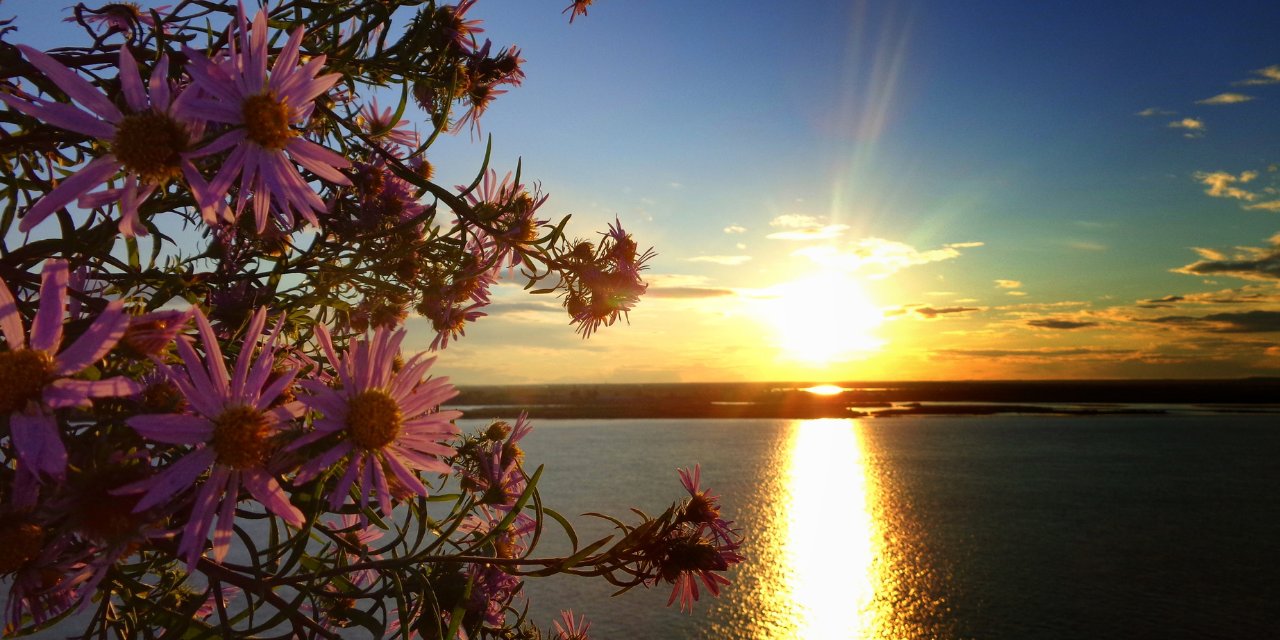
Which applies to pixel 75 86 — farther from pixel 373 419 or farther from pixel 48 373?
pixel 373 419

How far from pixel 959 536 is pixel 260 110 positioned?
8269mm

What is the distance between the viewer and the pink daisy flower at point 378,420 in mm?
612

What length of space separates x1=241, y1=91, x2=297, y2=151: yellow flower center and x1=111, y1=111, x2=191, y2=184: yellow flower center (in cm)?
5

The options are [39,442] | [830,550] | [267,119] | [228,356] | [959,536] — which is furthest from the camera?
[959,536]

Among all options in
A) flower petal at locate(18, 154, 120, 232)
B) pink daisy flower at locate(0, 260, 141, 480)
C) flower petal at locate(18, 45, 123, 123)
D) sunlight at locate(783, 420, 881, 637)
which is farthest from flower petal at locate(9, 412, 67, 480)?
sunlight at locate(783, 420, 881, 637)

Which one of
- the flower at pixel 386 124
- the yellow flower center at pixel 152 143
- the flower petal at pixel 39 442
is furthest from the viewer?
the flower at pixel 386 124

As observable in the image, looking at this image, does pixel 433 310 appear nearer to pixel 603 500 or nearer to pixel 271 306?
pixel 271 306

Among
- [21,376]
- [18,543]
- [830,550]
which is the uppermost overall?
[21,376]

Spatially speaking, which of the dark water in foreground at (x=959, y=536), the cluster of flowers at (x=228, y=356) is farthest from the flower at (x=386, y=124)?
the dark water in foreground at (x=959, y=536)

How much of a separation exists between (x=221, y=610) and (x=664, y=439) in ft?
51.4

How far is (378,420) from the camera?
2.10ft

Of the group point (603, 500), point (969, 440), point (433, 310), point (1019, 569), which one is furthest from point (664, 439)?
point (433, 310)

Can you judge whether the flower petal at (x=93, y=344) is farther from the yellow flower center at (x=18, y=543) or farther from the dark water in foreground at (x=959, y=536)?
the dark water in foreground at (x=959, y=536)

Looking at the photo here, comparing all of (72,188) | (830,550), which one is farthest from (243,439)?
(830,550)
